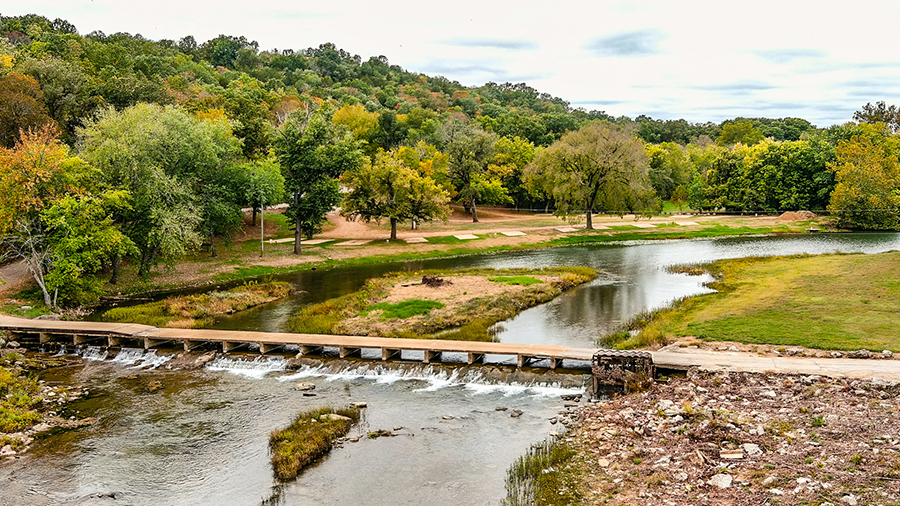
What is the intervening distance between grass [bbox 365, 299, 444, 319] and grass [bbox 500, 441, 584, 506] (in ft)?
59.1

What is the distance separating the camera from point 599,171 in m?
75.6

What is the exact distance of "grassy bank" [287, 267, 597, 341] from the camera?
3528cm

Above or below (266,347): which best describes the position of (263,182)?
above

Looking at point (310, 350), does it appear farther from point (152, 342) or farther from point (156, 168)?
point (156, 168)

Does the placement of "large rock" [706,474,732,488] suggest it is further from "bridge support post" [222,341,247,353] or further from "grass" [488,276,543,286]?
"grass" [488,276,543,286]

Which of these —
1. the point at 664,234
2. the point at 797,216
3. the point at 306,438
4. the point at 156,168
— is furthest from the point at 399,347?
the point at 797,216

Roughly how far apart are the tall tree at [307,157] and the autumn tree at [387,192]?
514 centimetres

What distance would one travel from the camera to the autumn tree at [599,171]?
7444cm

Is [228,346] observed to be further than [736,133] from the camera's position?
No

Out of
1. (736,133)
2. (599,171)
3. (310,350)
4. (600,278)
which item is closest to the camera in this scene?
(310,350)

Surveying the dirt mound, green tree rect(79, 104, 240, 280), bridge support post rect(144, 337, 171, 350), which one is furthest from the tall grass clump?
the dirt mound

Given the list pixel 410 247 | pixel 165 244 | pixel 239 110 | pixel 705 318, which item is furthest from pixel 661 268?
pixel 239 110

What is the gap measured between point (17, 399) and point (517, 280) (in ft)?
100

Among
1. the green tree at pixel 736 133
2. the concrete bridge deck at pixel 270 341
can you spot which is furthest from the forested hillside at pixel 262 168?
the green tree at pixel 736 133
